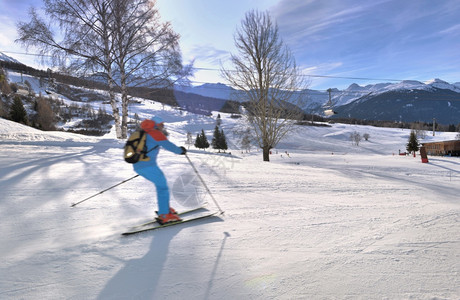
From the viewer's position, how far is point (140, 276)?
2.04 m

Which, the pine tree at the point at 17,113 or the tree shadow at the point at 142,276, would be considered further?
the pine tree at the point at 17,113

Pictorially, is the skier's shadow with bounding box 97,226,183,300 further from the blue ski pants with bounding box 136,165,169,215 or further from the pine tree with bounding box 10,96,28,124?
the pine tree with bounding box 10,96,28,124

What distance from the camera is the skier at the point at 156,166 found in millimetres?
3182

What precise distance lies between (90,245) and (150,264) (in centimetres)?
82

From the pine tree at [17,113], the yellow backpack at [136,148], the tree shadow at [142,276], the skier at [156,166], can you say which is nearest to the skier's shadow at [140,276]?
the tree shadow at [142,276]

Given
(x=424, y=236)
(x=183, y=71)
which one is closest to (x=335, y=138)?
(x=183, y=71)

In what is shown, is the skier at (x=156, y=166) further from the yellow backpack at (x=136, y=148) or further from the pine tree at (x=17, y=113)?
the pine tree at (x=17, y=113)

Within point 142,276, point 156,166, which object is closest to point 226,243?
point 142,276

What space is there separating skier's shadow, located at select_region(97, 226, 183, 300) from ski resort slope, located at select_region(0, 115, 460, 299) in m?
0.01

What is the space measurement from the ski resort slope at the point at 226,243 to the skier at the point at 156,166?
9.1 inches

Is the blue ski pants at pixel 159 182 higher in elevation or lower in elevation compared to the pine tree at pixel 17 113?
lower

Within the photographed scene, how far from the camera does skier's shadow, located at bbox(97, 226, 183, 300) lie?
1.81 m

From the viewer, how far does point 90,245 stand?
2512 mm

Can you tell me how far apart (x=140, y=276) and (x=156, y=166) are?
151cm
